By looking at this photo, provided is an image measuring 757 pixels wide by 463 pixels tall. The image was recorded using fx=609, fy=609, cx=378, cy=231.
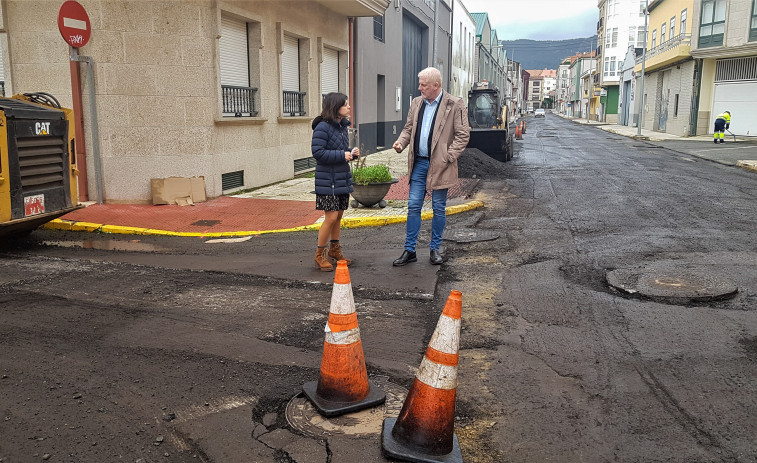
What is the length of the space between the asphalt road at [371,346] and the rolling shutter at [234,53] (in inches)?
187

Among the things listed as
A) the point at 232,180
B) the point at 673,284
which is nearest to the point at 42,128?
the point at 232,180

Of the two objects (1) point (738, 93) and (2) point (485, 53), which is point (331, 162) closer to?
(1) point (738, 93)

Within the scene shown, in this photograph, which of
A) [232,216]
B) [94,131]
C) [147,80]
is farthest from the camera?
[147,80]

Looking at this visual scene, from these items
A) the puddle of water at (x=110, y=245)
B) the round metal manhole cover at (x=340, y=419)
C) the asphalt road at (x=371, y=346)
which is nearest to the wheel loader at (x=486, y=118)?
the asphalt road at (x=371, y=346)

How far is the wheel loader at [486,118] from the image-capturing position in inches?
727

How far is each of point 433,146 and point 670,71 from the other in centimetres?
4234

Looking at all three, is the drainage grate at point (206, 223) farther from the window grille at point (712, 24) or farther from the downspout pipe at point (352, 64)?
the window grille at point (712, 24)

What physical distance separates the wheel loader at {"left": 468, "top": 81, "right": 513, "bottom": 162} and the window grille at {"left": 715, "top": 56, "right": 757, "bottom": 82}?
62.0 ft

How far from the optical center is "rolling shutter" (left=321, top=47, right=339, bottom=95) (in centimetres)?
1664

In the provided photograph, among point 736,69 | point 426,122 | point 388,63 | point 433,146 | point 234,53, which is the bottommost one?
point 433,146

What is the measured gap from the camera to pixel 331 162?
20.3 ft

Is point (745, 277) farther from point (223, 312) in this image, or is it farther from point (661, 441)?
point (223, 312)

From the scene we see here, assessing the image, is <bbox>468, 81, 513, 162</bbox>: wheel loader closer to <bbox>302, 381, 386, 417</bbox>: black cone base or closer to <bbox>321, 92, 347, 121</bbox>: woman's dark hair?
<bbox>321, 92, 347, 121</bbox>: woman's dark hair

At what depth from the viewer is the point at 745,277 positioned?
579 centimetres
